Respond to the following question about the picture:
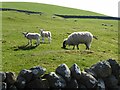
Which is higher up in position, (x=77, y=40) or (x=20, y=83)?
(x=77, y=40)

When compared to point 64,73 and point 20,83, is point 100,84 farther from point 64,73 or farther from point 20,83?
point 20,83

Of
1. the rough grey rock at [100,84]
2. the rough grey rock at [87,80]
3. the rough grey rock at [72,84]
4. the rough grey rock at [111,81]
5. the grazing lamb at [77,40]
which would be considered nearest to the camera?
the rough grey rock at [72,84]

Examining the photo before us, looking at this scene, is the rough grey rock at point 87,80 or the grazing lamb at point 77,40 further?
the grazing lamb at point 77,40

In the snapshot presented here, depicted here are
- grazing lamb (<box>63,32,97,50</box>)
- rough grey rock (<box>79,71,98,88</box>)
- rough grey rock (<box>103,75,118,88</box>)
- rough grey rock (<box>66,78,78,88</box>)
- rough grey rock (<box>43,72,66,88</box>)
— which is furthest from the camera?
grazing lamb (<box>63,32,97,50</box>)

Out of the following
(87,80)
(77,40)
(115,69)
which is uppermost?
(77,40)

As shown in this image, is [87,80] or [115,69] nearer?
[87,80]

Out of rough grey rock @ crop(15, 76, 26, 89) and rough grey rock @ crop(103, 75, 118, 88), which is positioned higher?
rough grey rock @ crop(15, 76, 26, 89)

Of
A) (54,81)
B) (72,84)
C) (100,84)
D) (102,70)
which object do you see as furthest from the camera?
(102,70)

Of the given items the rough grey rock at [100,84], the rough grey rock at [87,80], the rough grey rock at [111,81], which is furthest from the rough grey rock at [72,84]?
the rough grey rock at [111,81]

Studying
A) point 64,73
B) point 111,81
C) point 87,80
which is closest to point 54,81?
point 64,73

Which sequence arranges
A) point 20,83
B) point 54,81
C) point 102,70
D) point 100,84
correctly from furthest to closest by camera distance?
1. point 102,70
2. point 100,84
3. point 54,81
4. point 20,83

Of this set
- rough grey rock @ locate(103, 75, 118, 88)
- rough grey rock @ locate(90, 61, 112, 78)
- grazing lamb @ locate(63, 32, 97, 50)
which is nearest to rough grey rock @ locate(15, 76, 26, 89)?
rough grey rock @ locate(90, 61, 112, 78)

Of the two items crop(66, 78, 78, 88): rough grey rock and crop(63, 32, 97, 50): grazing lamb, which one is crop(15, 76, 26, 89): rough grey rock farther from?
crop(63, 32, 97, 50): grazing lamb

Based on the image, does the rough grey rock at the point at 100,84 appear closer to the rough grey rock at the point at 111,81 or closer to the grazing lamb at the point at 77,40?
the rough grey rock at the point at 111,81
